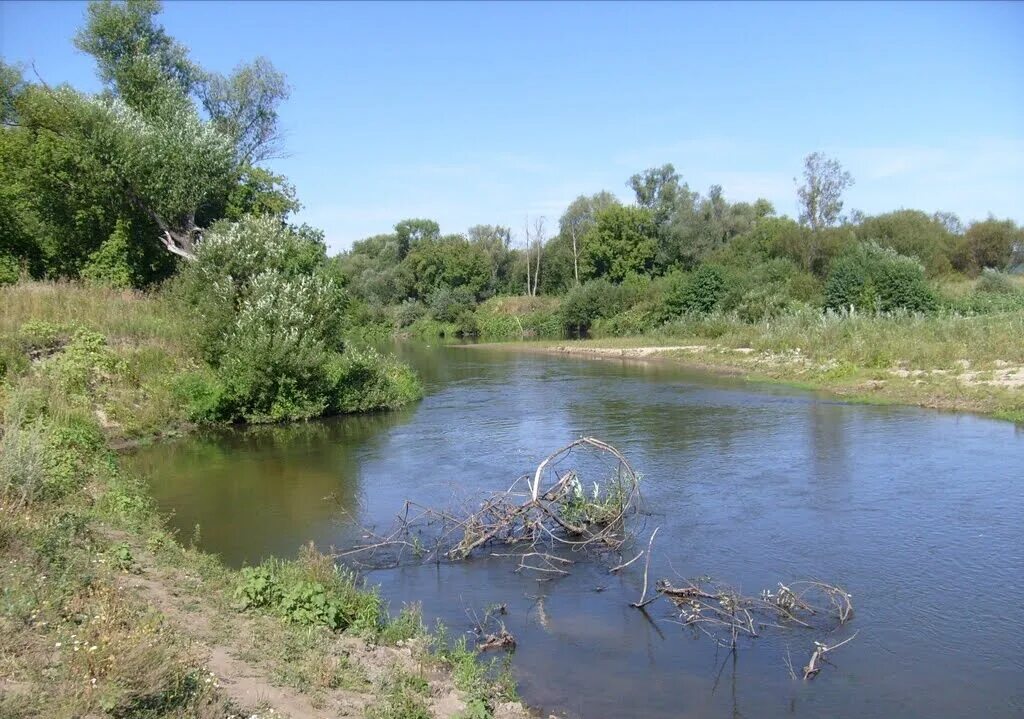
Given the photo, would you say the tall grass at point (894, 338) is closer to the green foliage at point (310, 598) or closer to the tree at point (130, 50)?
the green foliage at point (310, 598)

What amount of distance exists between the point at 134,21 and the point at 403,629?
4078 centimetres

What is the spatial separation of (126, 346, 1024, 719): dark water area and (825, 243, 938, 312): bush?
16.3m

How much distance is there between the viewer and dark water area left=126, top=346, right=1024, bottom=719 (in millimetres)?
9094

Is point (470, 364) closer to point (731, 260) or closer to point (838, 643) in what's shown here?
point (731, 260)

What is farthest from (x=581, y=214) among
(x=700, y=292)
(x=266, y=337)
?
(x=266, y=337)

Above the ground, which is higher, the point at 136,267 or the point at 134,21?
the point at 134,21

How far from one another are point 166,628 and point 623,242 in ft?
232

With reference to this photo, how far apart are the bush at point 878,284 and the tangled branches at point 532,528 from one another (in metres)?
32.6

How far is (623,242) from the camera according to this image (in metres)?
75.6

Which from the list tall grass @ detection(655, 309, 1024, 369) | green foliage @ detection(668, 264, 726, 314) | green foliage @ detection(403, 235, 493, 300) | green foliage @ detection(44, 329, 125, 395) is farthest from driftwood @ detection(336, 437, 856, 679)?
green foliage @ detection(403, 235, 493, 300)

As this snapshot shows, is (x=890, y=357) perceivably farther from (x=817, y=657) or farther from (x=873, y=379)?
(x=817, y=657)

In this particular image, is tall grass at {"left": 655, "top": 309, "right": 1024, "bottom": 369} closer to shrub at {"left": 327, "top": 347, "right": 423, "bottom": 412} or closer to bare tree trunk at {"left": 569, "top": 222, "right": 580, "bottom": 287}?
shrub at {"left": 327, "top": 347, "right": 423, "bottom": 412}

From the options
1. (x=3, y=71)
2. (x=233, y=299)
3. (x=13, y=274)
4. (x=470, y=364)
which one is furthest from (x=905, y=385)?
(x=3, y=71)

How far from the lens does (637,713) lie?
835cm
